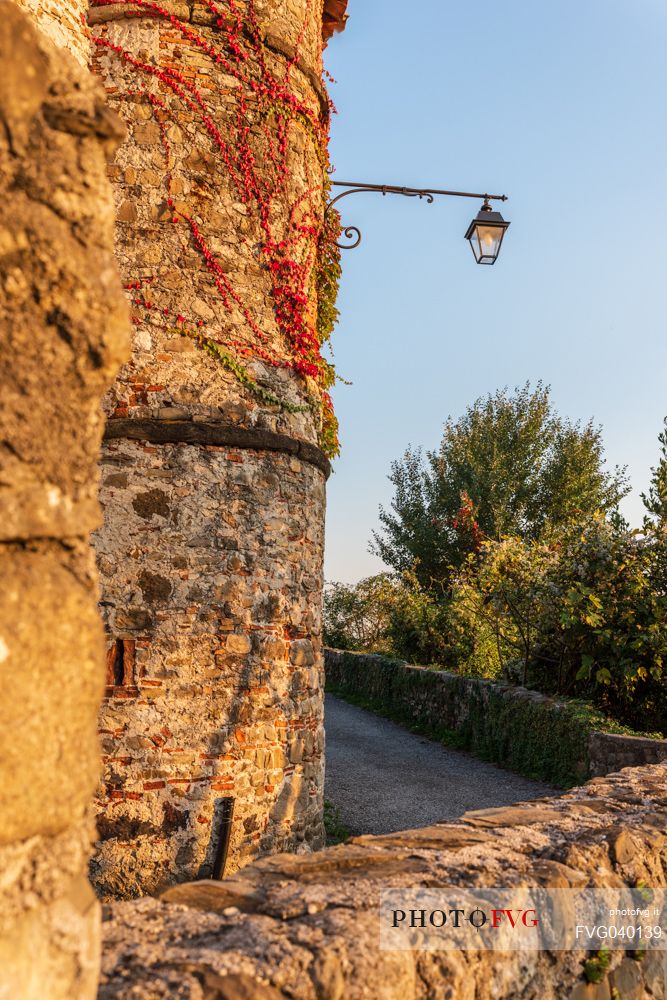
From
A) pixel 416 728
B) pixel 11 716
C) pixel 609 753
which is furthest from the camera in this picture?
pixel 416 728

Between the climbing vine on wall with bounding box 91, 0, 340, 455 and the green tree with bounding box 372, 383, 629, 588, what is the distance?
17817mm

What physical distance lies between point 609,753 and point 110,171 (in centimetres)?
651

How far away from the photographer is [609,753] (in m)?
7.47

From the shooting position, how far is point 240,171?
569 cm

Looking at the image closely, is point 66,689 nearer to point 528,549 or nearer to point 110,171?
point 110,171

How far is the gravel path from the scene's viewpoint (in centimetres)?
734

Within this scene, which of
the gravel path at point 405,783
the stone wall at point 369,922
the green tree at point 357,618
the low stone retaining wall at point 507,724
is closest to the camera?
the stone wall at point 369,922

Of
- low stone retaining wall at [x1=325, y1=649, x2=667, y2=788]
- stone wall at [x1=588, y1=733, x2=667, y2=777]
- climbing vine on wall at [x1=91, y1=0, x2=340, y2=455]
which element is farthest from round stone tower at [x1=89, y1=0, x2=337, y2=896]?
low stone retaining wall at [x1=325, y1=649, x2=667, y2=788]

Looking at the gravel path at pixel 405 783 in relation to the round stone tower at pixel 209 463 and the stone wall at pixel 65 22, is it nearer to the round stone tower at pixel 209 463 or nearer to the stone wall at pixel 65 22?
the round stone tower at pixel 209 463

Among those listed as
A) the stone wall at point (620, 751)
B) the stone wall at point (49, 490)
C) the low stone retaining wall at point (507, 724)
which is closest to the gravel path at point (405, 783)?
the low stone retaining wall at point (507, 724)

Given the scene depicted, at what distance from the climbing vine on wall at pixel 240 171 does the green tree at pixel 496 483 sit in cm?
1782

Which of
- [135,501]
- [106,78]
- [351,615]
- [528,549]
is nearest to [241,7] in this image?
[106,78]

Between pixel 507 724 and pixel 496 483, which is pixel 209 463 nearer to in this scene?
pixel 507 724

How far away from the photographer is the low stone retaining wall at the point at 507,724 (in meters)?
7.59
